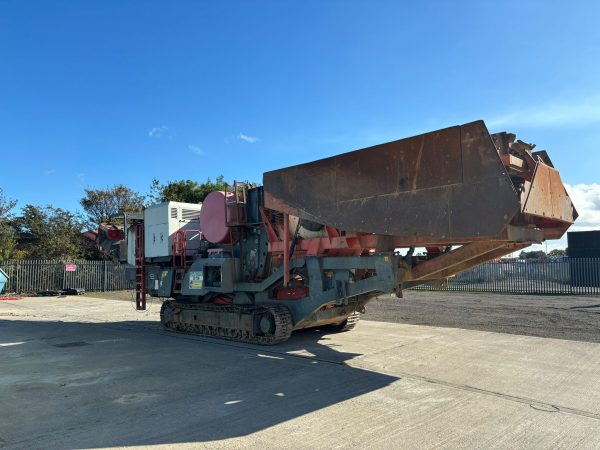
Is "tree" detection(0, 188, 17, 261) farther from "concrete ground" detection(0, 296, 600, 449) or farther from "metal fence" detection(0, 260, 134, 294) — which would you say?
"concrete ground" detection(0, 296, 600, 449)

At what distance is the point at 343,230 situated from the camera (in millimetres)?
7855

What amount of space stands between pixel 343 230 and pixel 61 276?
2639 cm

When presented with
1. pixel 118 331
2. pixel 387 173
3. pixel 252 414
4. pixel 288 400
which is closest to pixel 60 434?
pixel 252 414

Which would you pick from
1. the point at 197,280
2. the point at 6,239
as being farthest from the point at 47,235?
the point at 197,280

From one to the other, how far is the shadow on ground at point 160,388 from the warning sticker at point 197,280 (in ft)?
4.14

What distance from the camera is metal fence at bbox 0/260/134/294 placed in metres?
27.7

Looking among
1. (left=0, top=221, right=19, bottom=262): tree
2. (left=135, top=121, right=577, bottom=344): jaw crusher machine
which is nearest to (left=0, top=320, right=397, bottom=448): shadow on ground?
(left=135, top=121, right=577, bottom=344): jaw crusher machine

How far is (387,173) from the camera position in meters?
7.01

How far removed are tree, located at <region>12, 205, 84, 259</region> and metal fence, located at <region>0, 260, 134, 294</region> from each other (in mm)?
3834

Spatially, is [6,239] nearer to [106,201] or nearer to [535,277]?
[106,201]

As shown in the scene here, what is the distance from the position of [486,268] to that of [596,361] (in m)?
19.7

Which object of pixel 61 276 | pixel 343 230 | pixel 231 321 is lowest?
pixel 231 321

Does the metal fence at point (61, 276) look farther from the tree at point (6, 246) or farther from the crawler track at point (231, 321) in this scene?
the crawler track at point (231, 321)

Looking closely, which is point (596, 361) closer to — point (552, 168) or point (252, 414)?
point (552, 168)
